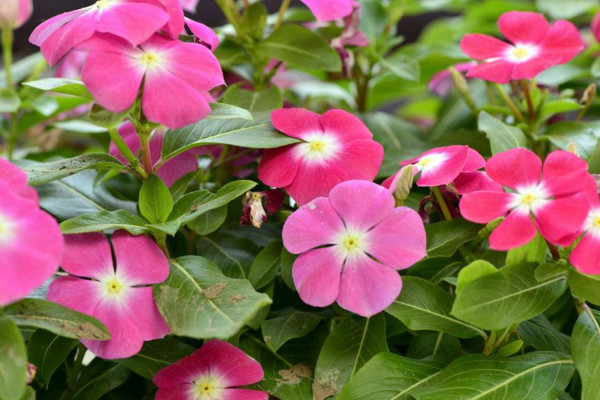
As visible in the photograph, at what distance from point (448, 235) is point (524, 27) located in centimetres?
32

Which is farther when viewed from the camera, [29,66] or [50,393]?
[29,66]

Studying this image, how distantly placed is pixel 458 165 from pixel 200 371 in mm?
301

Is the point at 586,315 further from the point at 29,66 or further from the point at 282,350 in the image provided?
the point at 29,66

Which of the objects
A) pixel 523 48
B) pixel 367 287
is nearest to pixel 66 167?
pixel 367 287

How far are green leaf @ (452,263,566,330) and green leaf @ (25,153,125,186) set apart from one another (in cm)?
34

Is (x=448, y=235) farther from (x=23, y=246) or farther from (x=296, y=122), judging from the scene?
(x=23, y=246)

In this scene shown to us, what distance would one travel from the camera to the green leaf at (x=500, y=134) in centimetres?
73

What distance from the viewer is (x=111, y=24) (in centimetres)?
55

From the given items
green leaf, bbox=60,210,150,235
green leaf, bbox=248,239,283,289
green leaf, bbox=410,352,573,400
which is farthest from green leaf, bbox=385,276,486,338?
green leaf, bbox=60,210,150,235

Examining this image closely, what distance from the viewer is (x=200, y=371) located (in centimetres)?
60

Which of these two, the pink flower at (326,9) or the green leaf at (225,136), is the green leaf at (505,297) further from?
the pink flower at (326,9)

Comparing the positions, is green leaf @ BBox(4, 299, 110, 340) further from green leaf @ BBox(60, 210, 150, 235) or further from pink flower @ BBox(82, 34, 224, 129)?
pink flower @ BBox(82, 34, 224, 129)

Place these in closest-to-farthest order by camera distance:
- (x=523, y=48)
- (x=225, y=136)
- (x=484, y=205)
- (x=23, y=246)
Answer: (x=23, y=246) → (x=484, y=205) → (x=225, y=136) → (x=523, y=48)

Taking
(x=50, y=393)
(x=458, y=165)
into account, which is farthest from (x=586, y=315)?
(x=50, y=393)
